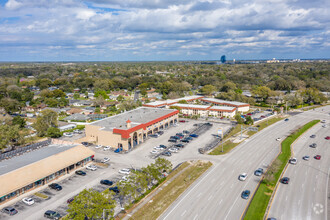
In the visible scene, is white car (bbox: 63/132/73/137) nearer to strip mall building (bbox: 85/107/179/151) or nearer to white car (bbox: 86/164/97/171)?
strip mall building (bbox: 85/107/179/151)

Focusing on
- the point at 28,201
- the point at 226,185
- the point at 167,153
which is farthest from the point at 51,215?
the point at 226,185

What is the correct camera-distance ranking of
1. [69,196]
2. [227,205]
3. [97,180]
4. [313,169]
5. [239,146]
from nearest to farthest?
[227,205], [69,196], [97,180], [313,169], [239,146]

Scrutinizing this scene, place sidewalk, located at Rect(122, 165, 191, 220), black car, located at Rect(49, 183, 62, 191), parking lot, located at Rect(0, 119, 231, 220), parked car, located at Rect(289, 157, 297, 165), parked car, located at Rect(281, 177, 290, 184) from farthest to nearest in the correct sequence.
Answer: parked car, located at Rect(289, 157, 297, 165) < parked car, located at Rect(281, 177, 290, 184) < black car, located at Rect(49, 183, 62, 191) < parking lot, located at Rect(0, 119, 231, 220) < sidewalk, located at Rect(122, 165, 191, 220)

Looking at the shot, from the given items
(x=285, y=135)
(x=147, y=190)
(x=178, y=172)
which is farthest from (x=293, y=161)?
(x=147, y=190)

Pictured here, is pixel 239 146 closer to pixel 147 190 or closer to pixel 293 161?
pixel 293 161

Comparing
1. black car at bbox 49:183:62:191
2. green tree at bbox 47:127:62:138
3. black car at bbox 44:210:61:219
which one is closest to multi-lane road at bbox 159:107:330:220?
→ black car at bbox 44:210:61:219

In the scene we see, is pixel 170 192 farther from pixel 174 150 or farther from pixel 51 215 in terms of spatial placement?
pixel 174 150
